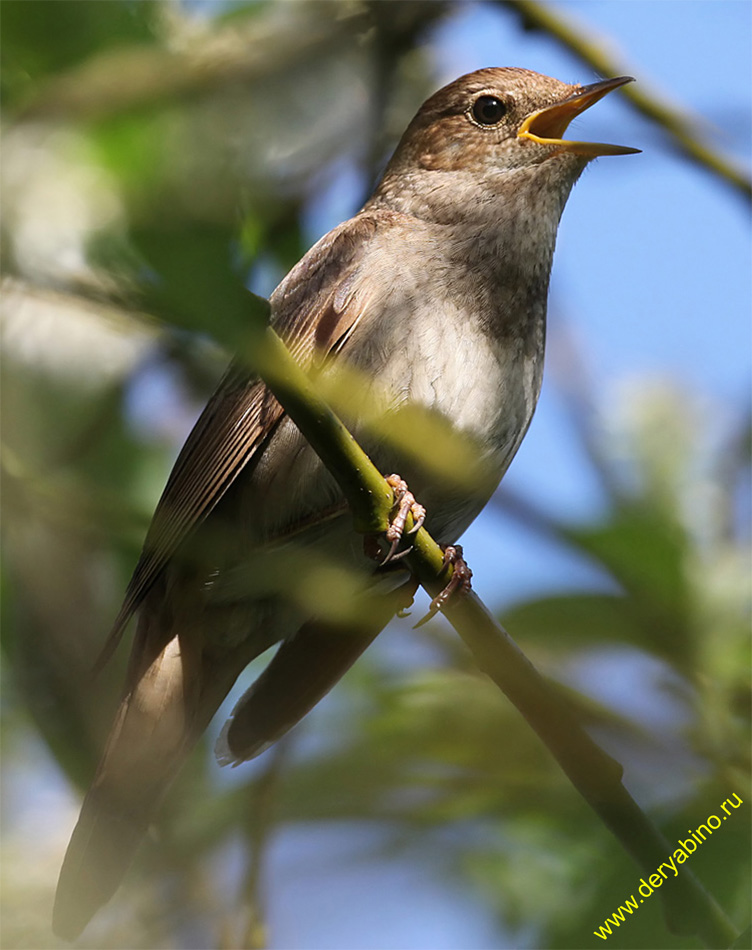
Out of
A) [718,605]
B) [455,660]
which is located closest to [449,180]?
[455,660]

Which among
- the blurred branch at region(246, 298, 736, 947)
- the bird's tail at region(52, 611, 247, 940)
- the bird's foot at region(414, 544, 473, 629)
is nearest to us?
the blurred branch at region(246, 298, 736, 947)

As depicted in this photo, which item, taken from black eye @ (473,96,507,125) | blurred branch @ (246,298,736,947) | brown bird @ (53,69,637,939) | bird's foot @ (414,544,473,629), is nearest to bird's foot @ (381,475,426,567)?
bird's foot @ (414,544,473,629)

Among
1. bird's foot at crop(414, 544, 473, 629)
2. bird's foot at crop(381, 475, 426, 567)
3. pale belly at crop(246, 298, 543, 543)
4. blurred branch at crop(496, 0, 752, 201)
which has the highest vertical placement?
blurred branch at crop(496, 0, 752, 201)

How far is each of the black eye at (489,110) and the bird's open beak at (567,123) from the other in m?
0.14

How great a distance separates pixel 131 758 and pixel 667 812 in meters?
2.50

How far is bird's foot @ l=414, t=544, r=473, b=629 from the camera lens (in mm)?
2700

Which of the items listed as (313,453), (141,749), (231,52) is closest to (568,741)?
(313,453)

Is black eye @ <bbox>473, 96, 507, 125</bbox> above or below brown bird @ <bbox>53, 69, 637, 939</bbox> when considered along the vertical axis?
above

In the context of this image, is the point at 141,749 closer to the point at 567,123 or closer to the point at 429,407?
the point at 429,407

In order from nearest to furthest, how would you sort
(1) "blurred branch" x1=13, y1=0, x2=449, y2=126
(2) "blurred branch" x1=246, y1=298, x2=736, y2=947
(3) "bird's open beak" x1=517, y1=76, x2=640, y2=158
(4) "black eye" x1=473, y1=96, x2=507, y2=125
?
(2) "blurred branch" x1=246, y1=298, x2=736, y2=947 < (1) "blurred branch" x1=13, y1=0, x2=449, y2=126 < (3) "bird's open beak" x1=517, y1=76, x2=640, y2=158 < (4) "black eye" x1=473, y1=96, x2=507, y2=125

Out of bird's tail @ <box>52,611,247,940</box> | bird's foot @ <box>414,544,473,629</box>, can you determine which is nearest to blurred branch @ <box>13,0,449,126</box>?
bird's foot @ <box>414,544,473,629</box>

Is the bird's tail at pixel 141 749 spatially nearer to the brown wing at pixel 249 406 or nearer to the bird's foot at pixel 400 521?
the brown wing at pixel 249 406

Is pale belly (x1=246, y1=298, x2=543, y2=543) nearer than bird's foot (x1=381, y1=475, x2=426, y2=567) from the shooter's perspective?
No

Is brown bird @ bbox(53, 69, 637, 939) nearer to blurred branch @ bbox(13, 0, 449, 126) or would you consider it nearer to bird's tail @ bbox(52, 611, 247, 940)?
bird's tail @ bbox(52, 611, 247, 940)
